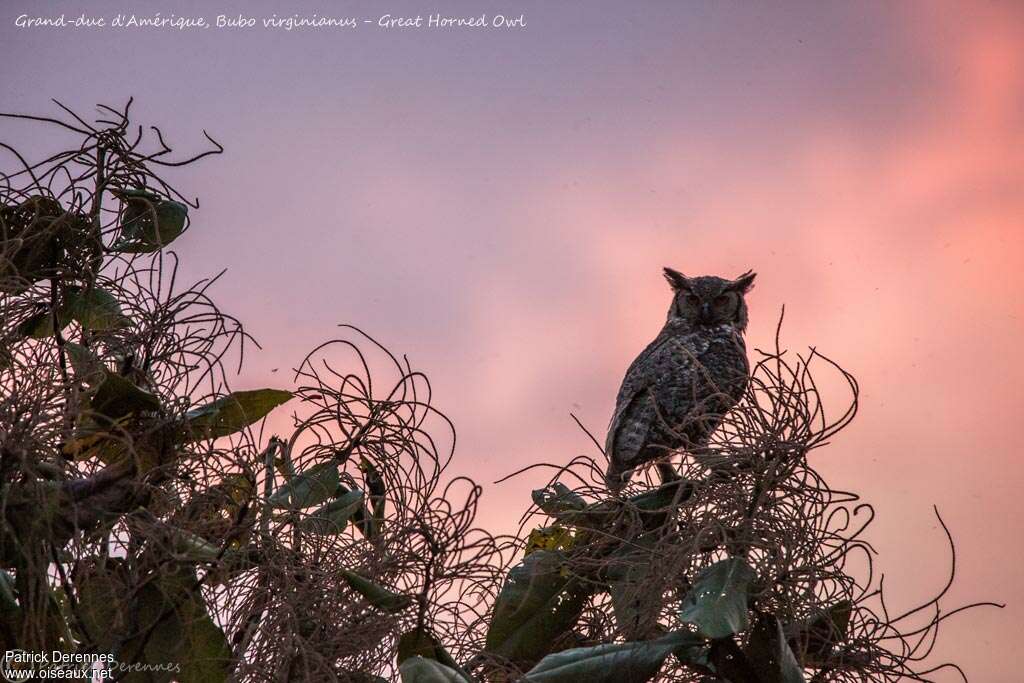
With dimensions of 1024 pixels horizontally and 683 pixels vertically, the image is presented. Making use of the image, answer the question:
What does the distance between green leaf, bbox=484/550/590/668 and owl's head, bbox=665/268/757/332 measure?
2.48 metres

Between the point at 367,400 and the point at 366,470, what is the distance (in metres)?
0.17

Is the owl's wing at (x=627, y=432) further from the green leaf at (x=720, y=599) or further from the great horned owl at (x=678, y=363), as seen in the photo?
the green leaf at (x=720, y=599)

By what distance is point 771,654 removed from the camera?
1618mm

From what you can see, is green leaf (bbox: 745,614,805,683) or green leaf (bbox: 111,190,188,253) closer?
green leaf (bbox: 745,614,805,683)

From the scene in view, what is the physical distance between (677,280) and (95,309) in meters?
3.19

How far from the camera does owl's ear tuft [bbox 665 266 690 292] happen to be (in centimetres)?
456

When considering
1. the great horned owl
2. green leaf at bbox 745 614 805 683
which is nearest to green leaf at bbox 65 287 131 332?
green leaf at bbox 745 614 805 683

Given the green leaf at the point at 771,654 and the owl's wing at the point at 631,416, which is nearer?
the green leaf at the point at 771,654

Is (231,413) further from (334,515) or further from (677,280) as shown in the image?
(677,280)

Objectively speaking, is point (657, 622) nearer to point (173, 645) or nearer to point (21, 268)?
point (173, 645)

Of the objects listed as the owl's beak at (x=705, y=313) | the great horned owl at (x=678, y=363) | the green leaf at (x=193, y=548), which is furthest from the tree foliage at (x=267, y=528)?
the owl's beak at (x=705, y=313)

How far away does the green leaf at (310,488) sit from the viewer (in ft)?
5.70

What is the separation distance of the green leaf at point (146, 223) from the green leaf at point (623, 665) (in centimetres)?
97

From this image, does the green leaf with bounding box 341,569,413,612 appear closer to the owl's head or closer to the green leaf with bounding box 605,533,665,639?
the green leaf with bounding box 605,533,665,639
